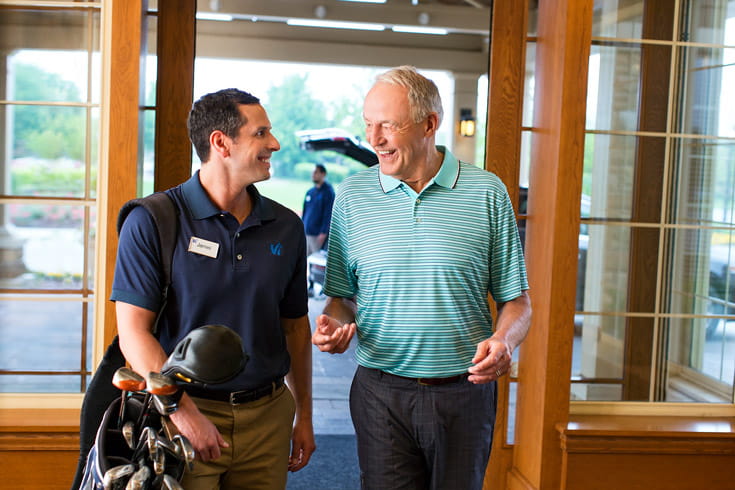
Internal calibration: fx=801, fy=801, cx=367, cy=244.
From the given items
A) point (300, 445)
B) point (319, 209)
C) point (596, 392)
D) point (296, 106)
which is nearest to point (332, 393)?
point (596, 392)

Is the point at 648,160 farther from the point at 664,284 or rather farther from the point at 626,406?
the point at 626,406

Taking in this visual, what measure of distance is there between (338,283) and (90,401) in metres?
0.70

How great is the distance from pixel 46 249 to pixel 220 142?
134cm

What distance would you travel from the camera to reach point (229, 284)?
184 centimetres

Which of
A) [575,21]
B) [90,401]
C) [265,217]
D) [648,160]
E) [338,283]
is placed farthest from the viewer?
[648,160]

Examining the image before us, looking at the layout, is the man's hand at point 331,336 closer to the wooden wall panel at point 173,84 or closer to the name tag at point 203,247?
the name tag at point 203,247

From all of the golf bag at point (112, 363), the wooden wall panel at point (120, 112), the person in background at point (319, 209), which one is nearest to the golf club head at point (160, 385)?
the golf bag at point (112, 363)

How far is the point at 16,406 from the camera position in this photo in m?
2.95

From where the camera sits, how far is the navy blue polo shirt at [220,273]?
1786mm

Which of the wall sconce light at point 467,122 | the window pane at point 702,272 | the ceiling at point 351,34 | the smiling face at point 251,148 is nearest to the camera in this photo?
the smiling face at point 251,148

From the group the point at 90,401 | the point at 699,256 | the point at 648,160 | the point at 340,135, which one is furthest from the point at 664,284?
the point at 340,135

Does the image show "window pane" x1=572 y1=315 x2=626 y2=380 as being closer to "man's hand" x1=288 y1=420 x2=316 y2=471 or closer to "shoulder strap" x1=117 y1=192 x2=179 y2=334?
"man's hand" x1=288 y1=420 x2=316 y2=471

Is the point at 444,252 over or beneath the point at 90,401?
over

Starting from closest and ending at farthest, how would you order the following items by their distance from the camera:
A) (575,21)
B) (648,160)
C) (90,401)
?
(90,401), (575,21), (648,160)
